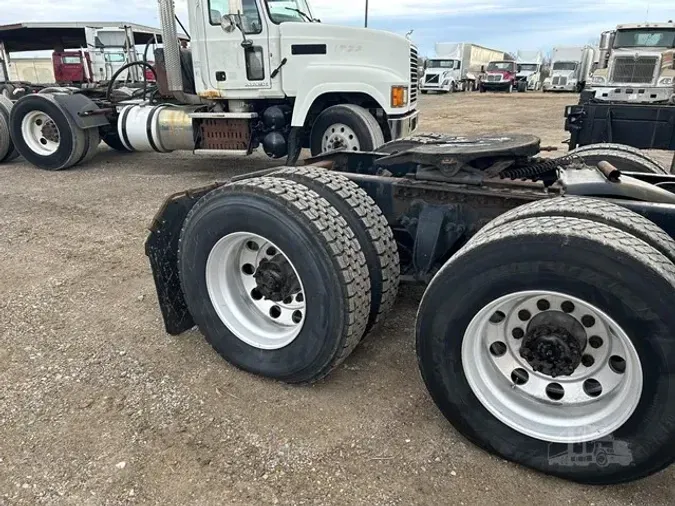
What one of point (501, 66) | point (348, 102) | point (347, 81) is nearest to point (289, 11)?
point (347, 81)

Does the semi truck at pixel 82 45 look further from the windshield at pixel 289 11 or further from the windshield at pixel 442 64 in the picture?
the windshield at pixel 442 64

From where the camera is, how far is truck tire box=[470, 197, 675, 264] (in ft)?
7.36

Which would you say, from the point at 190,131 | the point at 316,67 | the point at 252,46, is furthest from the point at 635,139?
the point at 190,131

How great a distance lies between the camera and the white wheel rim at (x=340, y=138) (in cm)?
775

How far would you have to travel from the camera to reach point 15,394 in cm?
301

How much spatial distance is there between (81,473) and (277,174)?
1.82 metres

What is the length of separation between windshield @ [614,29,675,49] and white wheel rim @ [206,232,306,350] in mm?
13655

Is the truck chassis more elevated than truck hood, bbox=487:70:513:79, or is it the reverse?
the truck chassis

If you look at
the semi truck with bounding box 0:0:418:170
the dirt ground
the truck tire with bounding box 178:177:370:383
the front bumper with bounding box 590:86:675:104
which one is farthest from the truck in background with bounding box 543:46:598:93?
the truck tire with bounding box 178:177:370:383

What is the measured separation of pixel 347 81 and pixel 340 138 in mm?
804

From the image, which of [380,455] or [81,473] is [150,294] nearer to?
[81,473]

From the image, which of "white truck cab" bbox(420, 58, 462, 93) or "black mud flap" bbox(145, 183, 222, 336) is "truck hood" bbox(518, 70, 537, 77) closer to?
"white truck cab" bbox(420, 58, 462, 93)

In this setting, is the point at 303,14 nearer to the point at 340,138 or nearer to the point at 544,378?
the point at 340,138

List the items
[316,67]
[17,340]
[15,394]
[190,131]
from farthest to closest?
[190,131]
[316,67]
[17,340]
[15,394]
